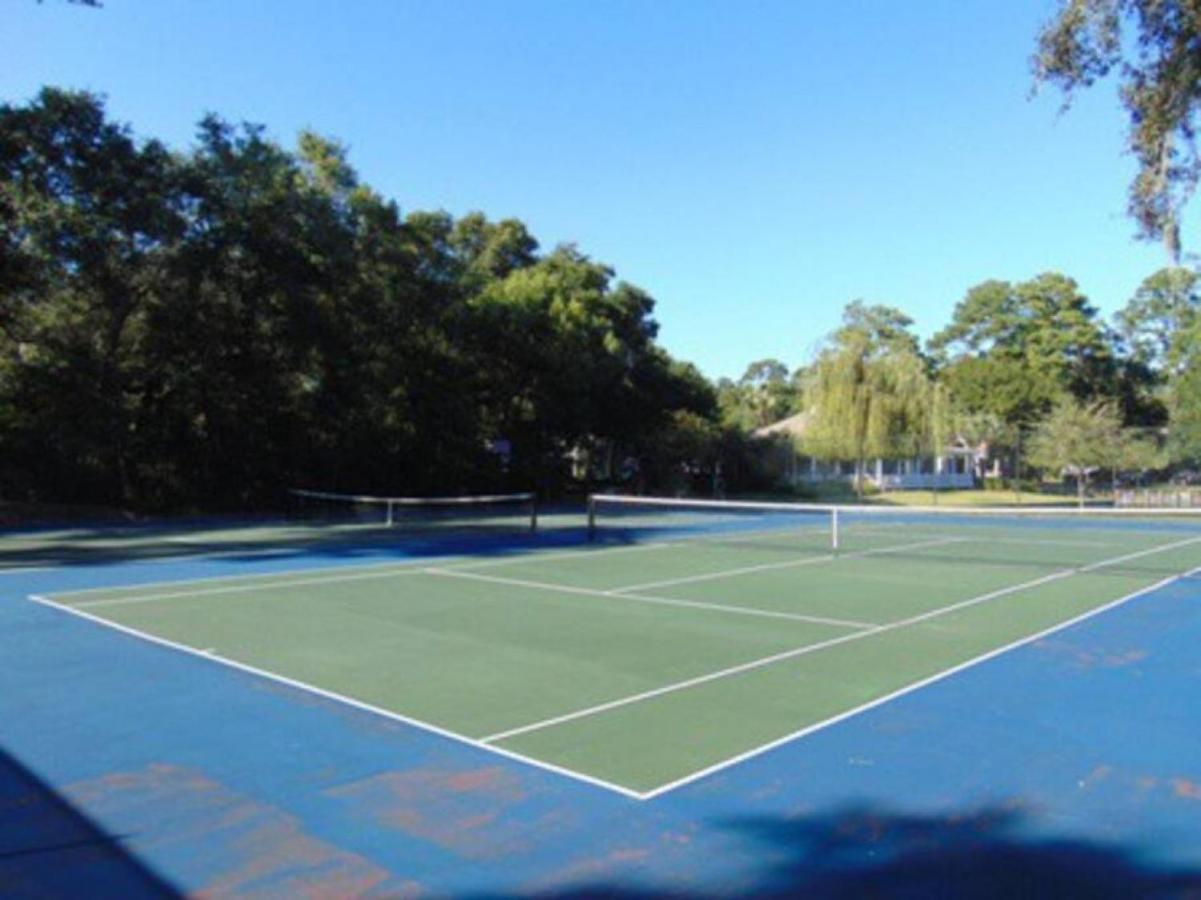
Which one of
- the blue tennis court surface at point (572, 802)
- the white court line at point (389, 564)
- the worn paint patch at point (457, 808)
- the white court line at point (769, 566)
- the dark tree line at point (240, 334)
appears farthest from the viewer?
the dark tree line at point (240, 334)

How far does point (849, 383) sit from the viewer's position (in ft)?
136

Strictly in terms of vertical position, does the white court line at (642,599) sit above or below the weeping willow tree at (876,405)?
below

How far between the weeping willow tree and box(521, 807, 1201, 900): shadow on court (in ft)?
124

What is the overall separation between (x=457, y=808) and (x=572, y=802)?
1.94 feet

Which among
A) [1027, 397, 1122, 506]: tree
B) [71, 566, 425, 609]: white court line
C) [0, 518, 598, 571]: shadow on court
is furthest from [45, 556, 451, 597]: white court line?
[1027, 397, 1122, 506]: tree

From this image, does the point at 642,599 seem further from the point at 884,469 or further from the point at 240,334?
the point at 884,469

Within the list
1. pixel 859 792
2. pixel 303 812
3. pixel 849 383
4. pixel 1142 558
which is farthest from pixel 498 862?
pixel 849 383

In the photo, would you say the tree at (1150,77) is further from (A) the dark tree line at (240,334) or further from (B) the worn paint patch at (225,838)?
(A) the dark tree line at (240,334)

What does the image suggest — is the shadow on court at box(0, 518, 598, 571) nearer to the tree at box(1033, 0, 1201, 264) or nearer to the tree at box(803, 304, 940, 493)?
the tree at box(1033, 0, 1201, 264)

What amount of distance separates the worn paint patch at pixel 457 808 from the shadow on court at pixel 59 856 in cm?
108

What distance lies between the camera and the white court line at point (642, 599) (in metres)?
10.7

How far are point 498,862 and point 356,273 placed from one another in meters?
28.2

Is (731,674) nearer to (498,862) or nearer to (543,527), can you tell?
(498,862)

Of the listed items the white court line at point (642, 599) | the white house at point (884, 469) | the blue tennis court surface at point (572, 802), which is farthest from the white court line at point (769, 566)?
the white house at point (884, 469)
